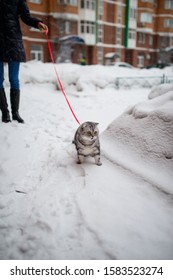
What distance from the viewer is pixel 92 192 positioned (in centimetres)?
247

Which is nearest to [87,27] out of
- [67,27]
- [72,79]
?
[67,27]

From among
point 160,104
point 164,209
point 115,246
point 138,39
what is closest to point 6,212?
point 115,246

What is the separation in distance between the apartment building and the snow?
618 inches

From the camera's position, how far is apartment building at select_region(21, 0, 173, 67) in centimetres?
2206

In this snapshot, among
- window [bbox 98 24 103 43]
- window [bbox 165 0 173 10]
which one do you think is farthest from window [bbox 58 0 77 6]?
window [bbox 165 0 173 10]

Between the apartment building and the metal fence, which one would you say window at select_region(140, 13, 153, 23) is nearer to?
the apartment building

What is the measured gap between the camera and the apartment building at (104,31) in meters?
22.1

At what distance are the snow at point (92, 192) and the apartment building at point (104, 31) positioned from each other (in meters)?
15.7


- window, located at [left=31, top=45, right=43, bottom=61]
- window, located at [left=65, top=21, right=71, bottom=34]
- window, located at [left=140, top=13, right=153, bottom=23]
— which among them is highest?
window, located at [left=140, top=13, right=153, bottom=23]

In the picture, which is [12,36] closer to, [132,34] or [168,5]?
[132,34]

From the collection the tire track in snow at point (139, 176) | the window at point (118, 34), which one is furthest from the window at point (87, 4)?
the tire track in snow at point (139, 176)

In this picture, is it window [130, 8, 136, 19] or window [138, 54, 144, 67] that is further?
window [138, 54, 144, 67]

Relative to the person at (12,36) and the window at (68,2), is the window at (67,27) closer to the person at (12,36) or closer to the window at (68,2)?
the window at (68,2)

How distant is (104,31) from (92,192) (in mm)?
28957
